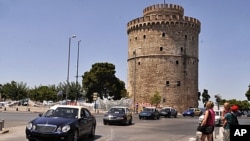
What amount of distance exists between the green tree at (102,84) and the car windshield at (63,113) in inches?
2397

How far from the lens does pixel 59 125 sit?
493 inches

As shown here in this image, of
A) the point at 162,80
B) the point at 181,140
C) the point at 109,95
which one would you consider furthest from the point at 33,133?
the point at 109,95

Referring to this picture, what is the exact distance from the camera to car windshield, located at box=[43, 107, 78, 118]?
1383 cm

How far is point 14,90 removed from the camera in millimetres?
96062

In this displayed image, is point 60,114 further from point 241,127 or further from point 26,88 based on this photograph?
point 26,88

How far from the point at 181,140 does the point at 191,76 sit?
5561 cm

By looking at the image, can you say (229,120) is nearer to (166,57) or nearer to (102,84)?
(166,57)

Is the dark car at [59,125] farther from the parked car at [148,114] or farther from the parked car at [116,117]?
the parked car at [148,114]

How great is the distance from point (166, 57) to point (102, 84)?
14.9 m

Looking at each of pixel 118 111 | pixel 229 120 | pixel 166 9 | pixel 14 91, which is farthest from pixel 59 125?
pixel 14 91

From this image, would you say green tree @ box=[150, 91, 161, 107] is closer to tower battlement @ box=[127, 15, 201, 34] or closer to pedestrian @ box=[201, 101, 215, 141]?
tower battlement @ box=[127, 15, 201, 34]

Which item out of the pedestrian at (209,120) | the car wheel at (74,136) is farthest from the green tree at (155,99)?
the pedestrian at (209,120)

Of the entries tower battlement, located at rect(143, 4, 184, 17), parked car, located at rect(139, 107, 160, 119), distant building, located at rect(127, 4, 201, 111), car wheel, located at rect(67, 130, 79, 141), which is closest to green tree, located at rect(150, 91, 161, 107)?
distant building, located at rect(127, 4, 201, 111)

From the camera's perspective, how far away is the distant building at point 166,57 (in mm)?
68688
